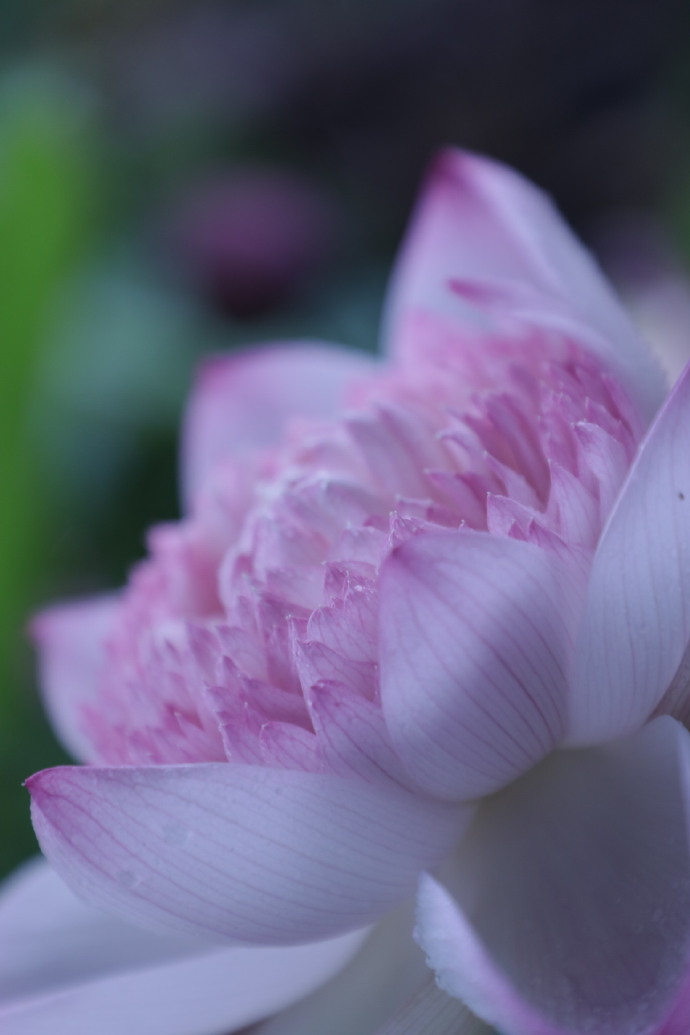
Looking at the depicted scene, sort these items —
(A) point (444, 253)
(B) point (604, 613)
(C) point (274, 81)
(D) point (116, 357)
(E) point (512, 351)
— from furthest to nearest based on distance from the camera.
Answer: (C) point (274, 81)
(D) point (116, 357)
(A) point (444, 253)
(E) point (512, 351)
(B) point (604, 613)

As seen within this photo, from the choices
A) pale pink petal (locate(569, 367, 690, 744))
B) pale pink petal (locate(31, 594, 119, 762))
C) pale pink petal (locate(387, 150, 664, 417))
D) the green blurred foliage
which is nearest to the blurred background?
the green blurred foliage

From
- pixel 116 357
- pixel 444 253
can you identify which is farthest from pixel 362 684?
pixel 116 357

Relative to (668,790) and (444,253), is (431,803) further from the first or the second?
(444,253)

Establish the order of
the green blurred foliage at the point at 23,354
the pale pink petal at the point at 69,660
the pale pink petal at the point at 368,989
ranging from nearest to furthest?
the pale pink petal at the point at 368,989
the pale pink petal at the point at 69,660
the green blurred foliage at the point at 23,354

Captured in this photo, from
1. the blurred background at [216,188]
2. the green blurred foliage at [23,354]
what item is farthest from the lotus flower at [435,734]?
the green blurred foliage at [23,354]

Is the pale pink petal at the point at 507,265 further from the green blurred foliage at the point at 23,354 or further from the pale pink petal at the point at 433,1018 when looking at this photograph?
the green blurred foliage at the point at 23,354
